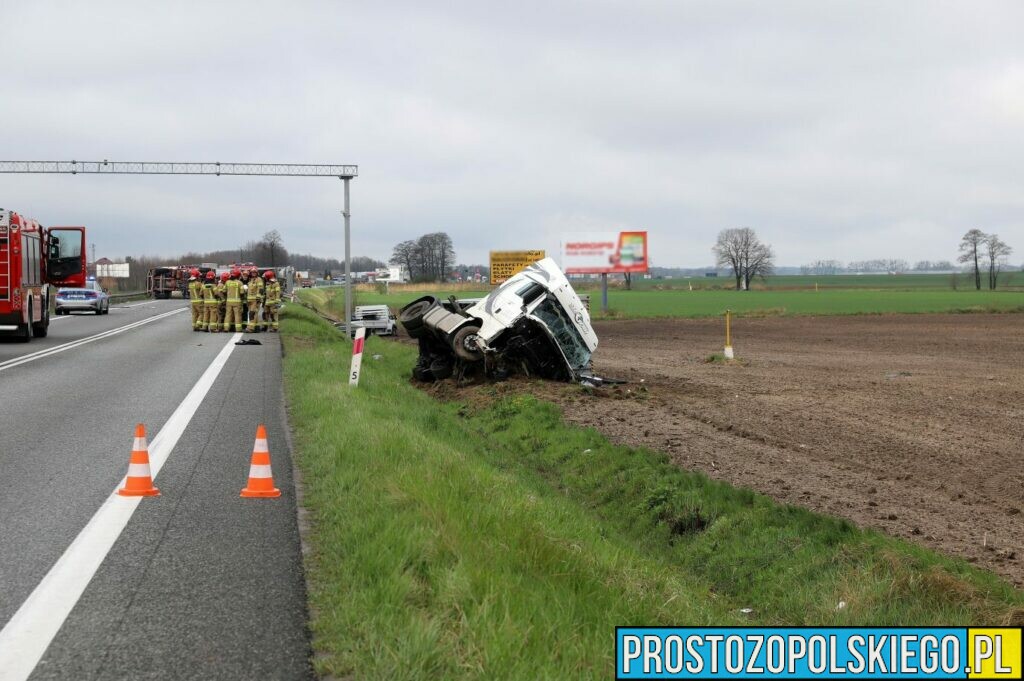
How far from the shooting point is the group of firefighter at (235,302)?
107 ft

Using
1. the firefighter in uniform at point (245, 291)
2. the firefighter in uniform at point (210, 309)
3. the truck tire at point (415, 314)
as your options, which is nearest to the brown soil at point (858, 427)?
the truck tire at point (415, 314)

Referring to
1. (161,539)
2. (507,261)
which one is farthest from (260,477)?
(507,261)

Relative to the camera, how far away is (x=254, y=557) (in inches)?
253

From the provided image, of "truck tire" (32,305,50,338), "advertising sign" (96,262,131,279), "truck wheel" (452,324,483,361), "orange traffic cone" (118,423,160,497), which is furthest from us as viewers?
"advertising sign" (96,262,131,279)

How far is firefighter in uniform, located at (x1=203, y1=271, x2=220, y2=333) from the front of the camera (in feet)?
107

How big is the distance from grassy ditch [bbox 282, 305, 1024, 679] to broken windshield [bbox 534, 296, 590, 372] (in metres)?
5.39

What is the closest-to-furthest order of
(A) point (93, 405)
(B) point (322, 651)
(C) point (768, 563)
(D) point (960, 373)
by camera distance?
1. (B) point (322, 651)
2. (C) point (768, 563)
3. (A) point (93, 405)
4. (D) point (960, 373)

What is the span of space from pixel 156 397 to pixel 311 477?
21.7 feet

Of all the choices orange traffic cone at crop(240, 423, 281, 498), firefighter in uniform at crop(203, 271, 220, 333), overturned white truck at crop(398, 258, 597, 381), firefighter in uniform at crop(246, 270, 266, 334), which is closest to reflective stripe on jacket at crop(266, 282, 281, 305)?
firefighter in uniform at crop(246, 270, 266, 334)

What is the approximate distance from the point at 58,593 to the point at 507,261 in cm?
4688

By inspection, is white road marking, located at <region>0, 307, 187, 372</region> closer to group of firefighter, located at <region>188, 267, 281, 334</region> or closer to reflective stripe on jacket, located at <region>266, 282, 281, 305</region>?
group of firefighter, located at <region>188, 267, 281, 334</region>

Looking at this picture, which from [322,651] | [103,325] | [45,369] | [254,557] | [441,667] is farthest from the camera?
[103,325]

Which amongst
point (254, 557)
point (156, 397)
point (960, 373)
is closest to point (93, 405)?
point (156, 397)

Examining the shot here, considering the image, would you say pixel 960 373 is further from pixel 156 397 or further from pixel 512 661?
pixel 512 661
